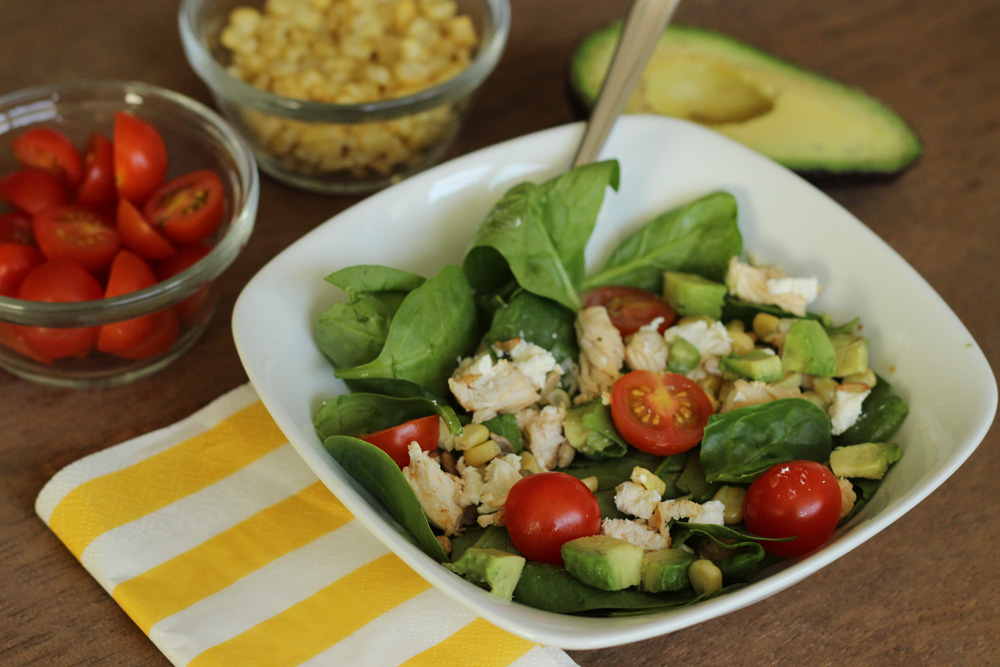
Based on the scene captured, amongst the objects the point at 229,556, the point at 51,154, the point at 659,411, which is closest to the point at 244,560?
the point at 229,556

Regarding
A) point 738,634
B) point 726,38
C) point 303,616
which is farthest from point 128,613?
point 726,38

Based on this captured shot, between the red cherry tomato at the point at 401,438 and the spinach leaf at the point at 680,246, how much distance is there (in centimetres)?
45

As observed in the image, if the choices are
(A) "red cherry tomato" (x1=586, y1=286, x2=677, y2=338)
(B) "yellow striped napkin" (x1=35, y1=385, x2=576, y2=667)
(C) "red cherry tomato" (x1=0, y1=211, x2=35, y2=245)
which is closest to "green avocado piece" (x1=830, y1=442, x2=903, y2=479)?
(A) "red cherry tomato" (x1=586, y1=286, x2=677, y2=338)

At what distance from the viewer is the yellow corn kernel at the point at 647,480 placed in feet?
3.84

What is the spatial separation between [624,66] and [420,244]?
0.50 m

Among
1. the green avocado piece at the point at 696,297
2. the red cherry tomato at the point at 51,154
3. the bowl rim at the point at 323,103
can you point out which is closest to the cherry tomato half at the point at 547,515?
the green avocado piece at the point at 696,297

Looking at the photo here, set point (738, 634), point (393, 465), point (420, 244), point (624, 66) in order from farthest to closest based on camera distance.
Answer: point (624, 66) → point (420, 244) → point (738, 634) → point (393, 465)

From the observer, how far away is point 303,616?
1.13m

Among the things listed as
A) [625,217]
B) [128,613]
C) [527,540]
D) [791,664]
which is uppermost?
[625,217]

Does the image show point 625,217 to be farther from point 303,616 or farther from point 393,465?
point 303,616

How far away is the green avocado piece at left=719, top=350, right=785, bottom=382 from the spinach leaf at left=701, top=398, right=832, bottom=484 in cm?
7

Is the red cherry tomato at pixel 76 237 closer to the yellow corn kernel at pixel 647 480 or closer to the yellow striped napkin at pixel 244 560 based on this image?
the yellow striped napkin at pixel 244 560

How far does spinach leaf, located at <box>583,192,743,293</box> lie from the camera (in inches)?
59.1

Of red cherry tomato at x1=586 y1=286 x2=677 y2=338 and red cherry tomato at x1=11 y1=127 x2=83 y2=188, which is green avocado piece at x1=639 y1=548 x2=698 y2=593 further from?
red cherry tomato at x1=11 y1=127 x2=83 y2=188
